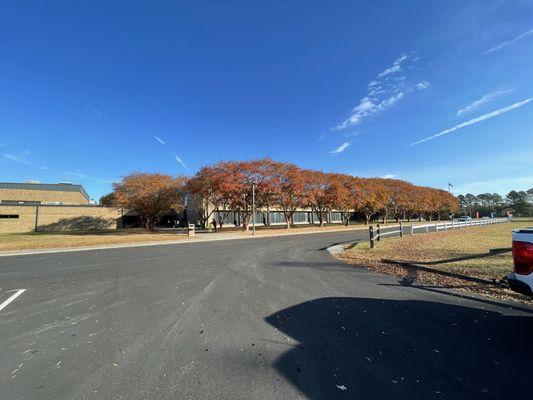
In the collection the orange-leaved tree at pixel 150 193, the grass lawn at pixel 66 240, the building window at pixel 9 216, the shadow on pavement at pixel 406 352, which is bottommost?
the shadow on pavement at pixel 406 352

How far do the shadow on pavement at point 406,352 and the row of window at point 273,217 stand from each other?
4546 cm

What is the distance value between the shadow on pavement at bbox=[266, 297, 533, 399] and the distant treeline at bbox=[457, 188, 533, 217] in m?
105

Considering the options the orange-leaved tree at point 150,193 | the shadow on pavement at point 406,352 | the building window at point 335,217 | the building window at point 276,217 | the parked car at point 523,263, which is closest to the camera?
the shadow on pavement at point 406,352

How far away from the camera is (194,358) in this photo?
3.81 meters

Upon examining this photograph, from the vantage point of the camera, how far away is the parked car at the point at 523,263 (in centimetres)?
384

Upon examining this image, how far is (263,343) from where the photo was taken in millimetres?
4238

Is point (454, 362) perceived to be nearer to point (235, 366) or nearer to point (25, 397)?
point (235, 366)

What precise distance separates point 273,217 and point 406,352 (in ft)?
195

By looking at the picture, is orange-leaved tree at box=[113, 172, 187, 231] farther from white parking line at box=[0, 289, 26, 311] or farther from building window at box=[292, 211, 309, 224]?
white parking line at box=[0, 289, 26, 311]

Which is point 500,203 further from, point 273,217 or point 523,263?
point 523,263

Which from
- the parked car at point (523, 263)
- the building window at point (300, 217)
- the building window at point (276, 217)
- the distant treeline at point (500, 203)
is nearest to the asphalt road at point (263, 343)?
the parked car at point (523, 263)

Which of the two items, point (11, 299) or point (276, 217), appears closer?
point (11, 299)

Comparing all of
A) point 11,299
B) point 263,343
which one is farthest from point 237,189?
point 263,343

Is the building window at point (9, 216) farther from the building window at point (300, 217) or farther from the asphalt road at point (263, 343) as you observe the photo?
the asphalt road at point (263, 343)
